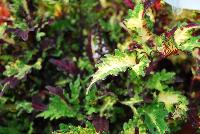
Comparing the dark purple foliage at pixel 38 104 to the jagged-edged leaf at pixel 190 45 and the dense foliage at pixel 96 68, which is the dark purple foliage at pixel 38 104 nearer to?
the dense foliage at pixel 96 68

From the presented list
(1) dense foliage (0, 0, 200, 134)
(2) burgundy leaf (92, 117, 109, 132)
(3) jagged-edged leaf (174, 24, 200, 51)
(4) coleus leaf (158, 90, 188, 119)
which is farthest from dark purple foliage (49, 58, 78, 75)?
(3) jagged-edged leaf (174, 24, 200, 51)

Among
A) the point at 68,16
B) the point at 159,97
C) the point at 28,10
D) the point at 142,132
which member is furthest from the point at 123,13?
the point at 142,132

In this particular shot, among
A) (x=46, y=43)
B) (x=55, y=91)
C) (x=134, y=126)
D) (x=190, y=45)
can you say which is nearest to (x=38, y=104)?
(x=55, y=91)

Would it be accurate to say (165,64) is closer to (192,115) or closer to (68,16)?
(192,115)

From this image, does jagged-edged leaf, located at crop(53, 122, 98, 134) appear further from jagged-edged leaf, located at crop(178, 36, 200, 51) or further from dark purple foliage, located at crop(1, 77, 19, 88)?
jagged-edged leaf, located at crop(178, 36, 200, 51)

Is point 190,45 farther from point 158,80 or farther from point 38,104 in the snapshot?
point 38,104

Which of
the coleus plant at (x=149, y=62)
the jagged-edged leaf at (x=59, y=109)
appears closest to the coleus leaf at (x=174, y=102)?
the coleus plant at (x=149, y=62)
